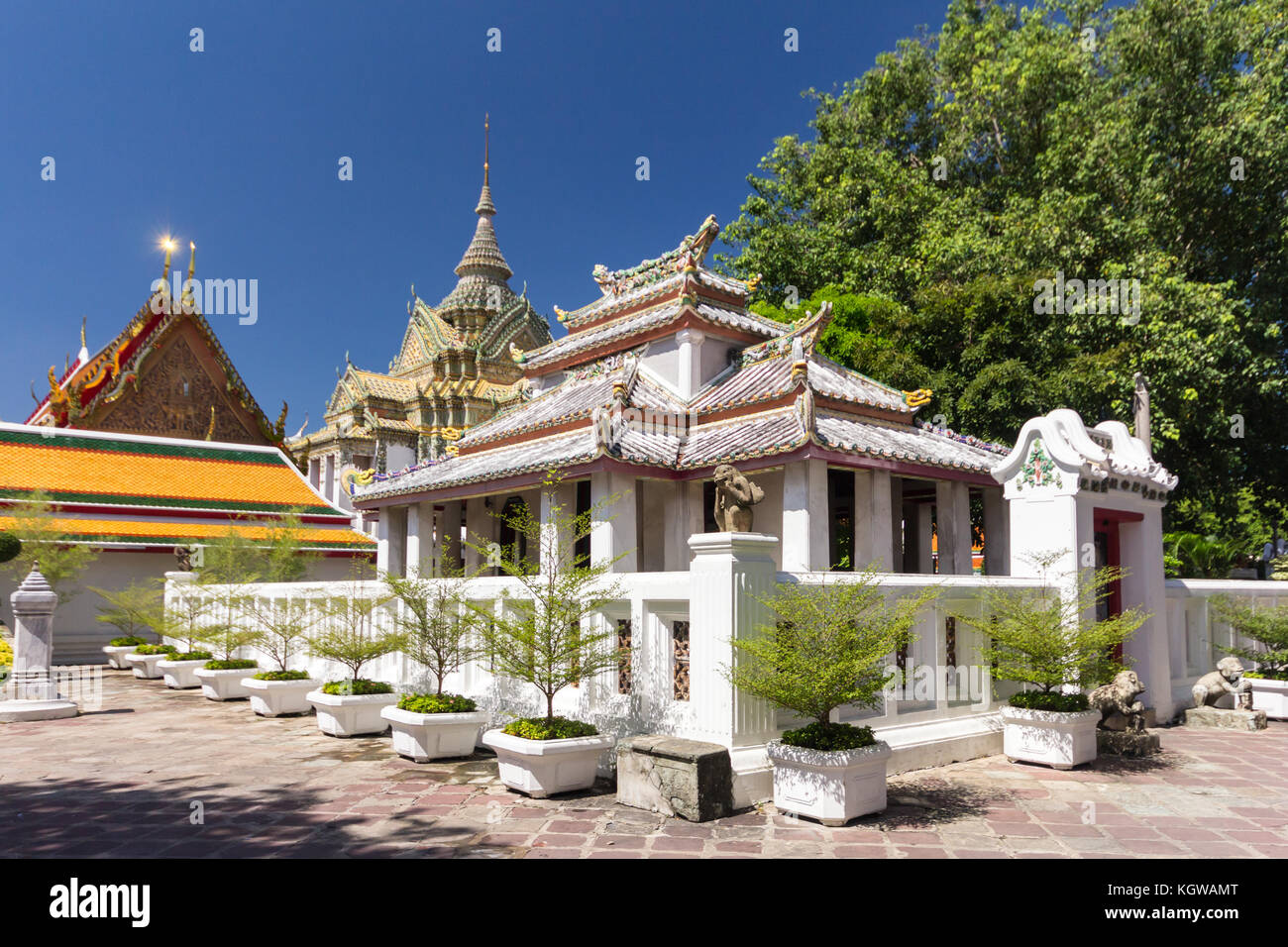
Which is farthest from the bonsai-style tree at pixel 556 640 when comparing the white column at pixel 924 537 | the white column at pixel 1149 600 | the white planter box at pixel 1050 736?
the white column at pixel 924 537

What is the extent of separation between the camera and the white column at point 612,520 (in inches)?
508

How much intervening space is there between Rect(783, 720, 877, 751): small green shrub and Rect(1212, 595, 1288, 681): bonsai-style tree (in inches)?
376

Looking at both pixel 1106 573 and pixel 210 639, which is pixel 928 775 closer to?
pixel 1106 573

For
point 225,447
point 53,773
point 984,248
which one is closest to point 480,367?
point 225,447

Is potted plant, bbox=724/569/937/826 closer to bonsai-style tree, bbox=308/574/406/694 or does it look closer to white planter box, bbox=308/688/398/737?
bonsai-style tree, bbox=308/574/406/694

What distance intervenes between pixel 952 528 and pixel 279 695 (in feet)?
37.7

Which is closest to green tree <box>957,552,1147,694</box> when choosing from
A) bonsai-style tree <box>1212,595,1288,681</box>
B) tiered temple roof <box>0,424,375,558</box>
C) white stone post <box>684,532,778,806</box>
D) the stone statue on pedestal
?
the stone statue on pedestal

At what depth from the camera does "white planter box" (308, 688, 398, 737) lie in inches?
465

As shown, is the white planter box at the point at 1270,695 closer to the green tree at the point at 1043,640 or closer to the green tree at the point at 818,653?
the green tree at the point at 1043,640

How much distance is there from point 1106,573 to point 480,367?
41231 mm

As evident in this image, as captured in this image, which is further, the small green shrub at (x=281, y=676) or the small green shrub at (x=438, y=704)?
the small green shrub at (x=281, y=676)

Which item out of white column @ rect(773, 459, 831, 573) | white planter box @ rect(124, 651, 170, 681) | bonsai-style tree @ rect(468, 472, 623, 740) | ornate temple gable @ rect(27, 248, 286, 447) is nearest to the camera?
bonsai-style tree @ rect(468, 472, 623, 740)

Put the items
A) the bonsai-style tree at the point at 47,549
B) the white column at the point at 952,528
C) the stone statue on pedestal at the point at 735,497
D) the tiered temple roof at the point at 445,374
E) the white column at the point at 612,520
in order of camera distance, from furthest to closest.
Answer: the tiered temple roof at the point at 445,374, the bonsai-style tree at the point at 47,549, the white column at the point at 952,528, the white column at the point at 612,520, the stone statue on pedestal at the point at 735,497

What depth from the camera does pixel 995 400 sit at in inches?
826
